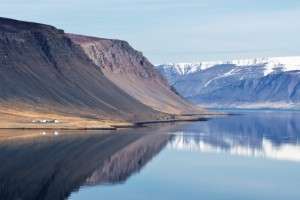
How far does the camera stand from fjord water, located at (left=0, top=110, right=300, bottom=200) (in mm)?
57781

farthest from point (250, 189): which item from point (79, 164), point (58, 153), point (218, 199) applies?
point (58, 153)

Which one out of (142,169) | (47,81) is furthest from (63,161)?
(47,81)

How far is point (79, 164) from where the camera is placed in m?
74.8

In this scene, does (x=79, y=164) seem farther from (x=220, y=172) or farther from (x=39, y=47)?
(x=39, y=47)

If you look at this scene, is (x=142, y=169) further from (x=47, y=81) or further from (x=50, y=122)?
(x=47, y=81)

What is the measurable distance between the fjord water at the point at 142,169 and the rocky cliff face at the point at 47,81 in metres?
46.4

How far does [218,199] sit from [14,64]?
12198 cm

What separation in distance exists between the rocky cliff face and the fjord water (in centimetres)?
4643

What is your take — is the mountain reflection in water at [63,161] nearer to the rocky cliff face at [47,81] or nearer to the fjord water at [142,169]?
the fjord water at [142,169]

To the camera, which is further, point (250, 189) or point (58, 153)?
point (58, 153)

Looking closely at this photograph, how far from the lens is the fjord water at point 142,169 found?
190 feet

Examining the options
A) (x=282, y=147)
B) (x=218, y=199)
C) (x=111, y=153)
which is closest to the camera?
(x=218, y=199)

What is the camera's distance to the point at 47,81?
17300cm

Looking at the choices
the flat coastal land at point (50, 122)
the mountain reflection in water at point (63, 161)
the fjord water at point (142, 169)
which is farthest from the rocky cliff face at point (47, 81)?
the fjord water at point (142, 169)
